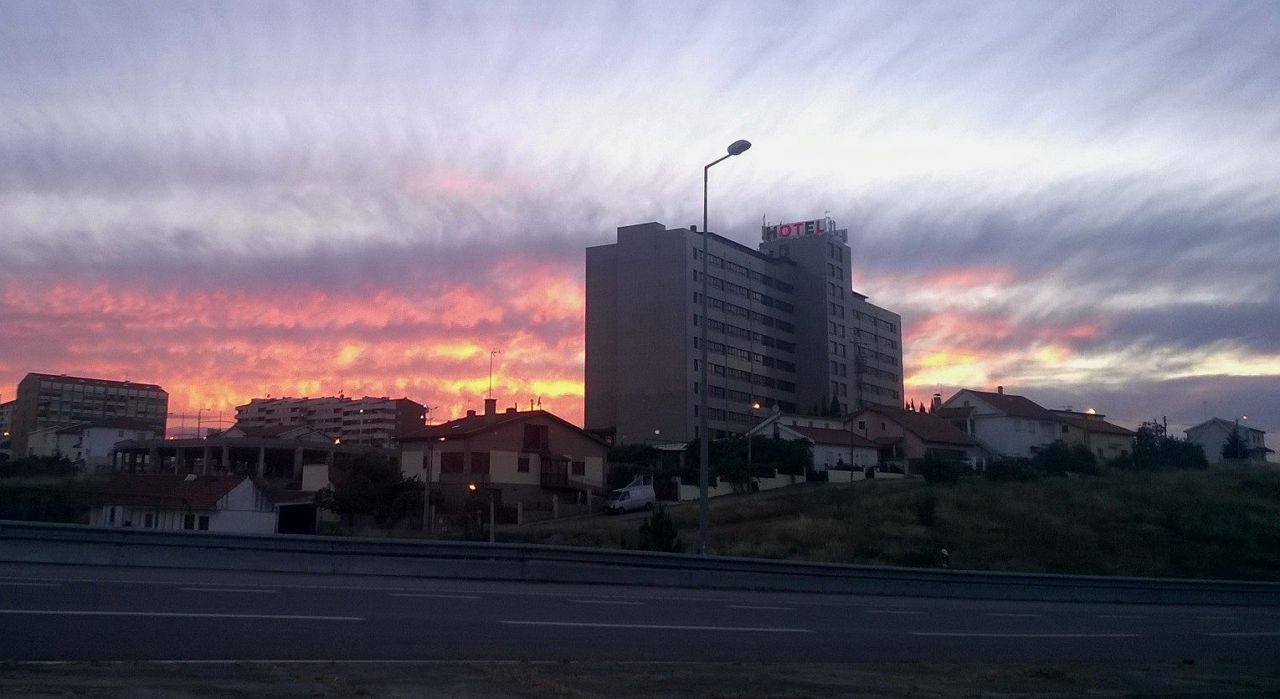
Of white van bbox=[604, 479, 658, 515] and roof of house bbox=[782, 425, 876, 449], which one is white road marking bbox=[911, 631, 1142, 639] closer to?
white van bbox=[604, 479, 658, 515]

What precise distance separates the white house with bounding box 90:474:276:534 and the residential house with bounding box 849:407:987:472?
195ft

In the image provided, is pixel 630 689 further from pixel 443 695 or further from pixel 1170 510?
pixel 1170 510

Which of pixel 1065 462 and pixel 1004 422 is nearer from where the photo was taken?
pixel 1065 462

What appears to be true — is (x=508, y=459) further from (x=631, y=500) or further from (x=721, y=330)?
(x=721, y=330)

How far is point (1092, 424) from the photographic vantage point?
4168 inches

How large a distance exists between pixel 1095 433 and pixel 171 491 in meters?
92.1

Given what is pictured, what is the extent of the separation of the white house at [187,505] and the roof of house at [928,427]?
62.1m

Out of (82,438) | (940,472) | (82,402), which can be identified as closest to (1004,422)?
(940,472)

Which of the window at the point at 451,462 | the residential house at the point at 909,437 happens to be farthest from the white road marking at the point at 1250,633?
the residential house at the point at 909,437

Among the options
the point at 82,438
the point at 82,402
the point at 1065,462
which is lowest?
the point at 1065,462

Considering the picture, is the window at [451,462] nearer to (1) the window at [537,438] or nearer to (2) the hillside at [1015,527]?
(1) the window at [537,438]

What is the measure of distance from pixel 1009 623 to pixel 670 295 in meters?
81.0

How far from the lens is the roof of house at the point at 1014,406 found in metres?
97.8

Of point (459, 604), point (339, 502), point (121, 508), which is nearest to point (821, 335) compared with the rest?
point (339, 502)
